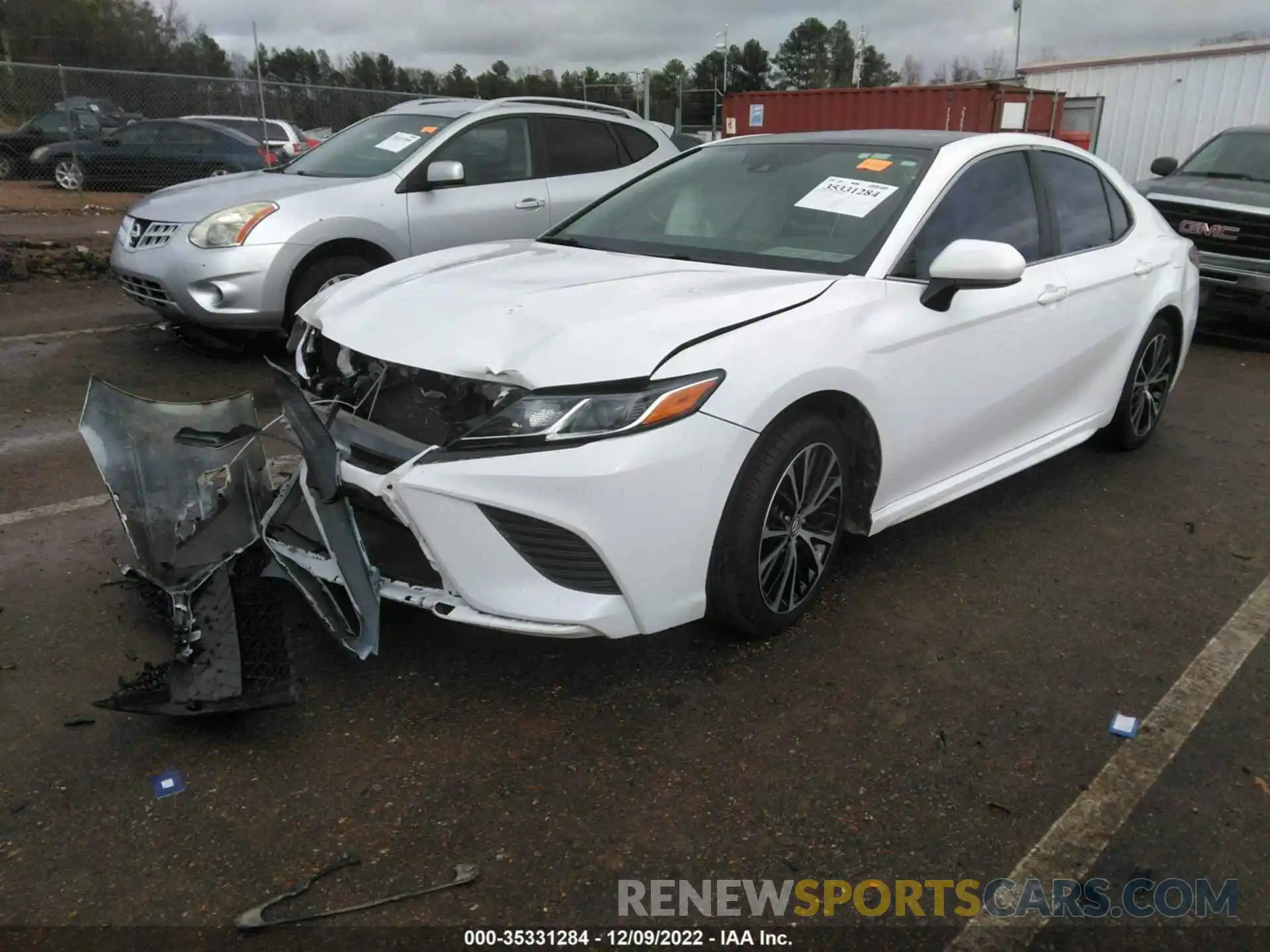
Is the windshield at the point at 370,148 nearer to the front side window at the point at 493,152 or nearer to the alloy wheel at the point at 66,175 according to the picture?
the front side window at the point at 493,152

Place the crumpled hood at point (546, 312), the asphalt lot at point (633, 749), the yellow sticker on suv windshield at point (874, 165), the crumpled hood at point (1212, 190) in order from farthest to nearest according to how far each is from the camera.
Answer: the crumpled hood at point (1212, 190) < the yellow sticker on suv windshield at point (874, 165) < the crumpled hood at point (546, 312) < the asphalt lot at point (633, 749)

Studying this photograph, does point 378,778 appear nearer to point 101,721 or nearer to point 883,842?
point 101,721

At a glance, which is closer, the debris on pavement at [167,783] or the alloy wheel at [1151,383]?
the debris on pavement at [167,783]

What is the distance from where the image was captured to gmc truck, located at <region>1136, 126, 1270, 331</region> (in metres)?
8.12

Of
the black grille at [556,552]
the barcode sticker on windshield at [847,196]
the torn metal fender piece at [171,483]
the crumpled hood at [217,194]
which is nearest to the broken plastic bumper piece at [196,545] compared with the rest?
the torn metal fender piece at [171,483]

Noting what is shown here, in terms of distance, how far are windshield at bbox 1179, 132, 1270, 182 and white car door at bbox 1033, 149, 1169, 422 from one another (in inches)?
222

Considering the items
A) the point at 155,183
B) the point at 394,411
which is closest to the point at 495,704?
the point at 394,411

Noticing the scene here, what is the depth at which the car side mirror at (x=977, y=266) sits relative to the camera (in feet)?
10.5

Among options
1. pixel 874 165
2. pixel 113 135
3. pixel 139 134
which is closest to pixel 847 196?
pixel 874 165

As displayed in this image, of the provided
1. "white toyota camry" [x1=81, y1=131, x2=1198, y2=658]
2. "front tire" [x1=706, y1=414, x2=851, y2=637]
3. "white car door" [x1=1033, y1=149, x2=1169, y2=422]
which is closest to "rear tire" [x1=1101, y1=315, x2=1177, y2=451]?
"white car door" [x1=1033, y1=149, x2=1169, y2=422]

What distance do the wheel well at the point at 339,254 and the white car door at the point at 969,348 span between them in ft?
13.2

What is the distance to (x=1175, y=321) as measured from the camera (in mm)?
5047

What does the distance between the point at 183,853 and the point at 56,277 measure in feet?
28.8

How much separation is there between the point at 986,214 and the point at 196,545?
121 inches
